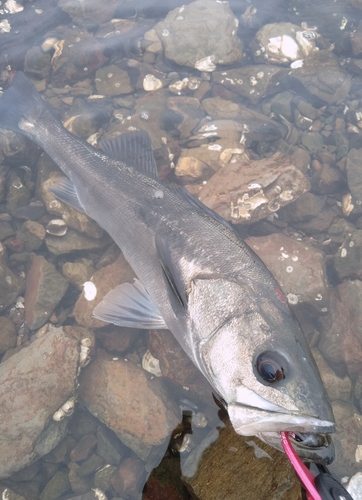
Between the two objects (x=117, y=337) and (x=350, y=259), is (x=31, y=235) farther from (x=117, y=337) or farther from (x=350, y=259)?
(x=350, y=259)

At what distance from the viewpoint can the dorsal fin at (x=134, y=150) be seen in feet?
15.2

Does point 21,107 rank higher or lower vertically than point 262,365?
lower

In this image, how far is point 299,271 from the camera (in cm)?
471

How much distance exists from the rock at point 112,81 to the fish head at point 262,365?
15.1ft

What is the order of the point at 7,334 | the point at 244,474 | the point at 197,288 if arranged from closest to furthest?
the point at 244,474 < the point at 197,288 < the point at 7,334

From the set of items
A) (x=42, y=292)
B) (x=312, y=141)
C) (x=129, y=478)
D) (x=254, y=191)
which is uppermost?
(x=312, y=141)

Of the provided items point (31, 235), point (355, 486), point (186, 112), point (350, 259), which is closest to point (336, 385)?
point (355, 486)

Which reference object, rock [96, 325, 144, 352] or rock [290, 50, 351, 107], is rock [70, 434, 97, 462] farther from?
rock [290, 50, 351, 107]

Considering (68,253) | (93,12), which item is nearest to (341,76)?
(93,12)

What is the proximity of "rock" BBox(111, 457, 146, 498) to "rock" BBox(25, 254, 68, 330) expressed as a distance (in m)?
1.99

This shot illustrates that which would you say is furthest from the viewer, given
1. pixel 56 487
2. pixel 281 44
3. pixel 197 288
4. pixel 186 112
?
pixel 281 44

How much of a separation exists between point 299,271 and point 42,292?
3.29m

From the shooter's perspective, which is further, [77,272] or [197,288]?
[77,272]

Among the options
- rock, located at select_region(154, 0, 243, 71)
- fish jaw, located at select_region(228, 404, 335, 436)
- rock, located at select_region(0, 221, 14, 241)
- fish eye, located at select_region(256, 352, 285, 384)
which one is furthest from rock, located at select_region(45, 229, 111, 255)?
rock, located at select_region(154, 0, 243, 71)
